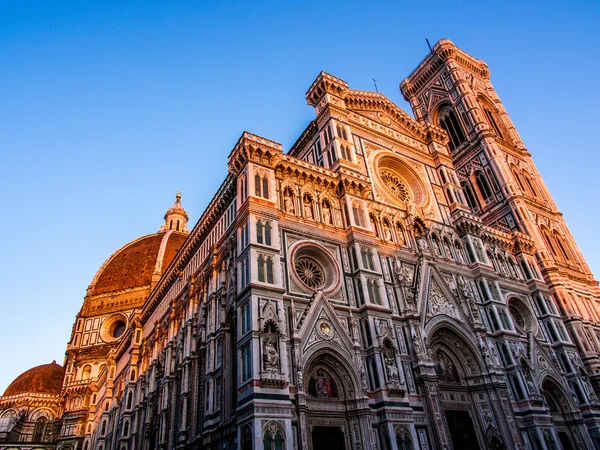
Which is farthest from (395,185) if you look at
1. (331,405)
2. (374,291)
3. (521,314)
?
(331,405)

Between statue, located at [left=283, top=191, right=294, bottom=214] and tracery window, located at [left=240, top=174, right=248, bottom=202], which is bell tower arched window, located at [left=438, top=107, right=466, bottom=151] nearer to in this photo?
statue, located at [left=283, top=191, right=294, bottom=214]

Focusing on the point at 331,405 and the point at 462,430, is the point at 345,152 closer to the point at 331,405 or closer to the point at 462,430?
the point at 331,405

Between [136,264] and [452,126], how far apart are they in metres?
45.5

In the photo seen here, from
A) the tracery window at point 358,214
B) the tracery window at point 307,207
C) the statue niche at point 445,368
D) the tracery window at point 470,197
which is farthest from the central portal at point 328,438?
the tracery window at point 470,197

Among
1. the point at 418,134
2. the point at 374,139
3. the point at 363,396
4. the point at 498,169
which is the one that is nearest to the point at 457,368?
the point at 363,396

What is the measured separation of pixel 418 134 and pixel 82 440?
41.7 metres

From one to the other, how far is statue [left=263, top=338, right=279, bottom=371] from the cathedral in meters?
0.05

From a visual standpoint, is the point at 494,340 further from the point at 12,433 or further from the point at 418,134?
the point at 12,433

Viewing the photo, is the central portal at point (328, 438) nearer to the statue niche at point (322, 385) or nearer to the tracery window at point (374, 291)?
the statue niche at point (322, 385)

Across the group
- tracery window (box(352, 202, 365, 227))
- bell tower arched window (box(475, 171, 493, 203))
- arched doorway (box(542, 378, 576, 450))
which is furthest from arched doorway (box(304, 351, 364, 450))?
bell tower arched window (box(475, 171, 493, 203))

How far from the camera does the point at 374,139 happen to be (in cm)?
3031

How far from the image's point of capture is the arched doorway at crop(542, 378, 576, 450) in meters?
25.3

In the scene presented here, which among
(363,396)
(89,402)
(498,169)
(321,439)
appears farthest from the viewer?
(89,402)

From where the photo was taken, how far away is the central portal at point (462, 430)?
20.4m
